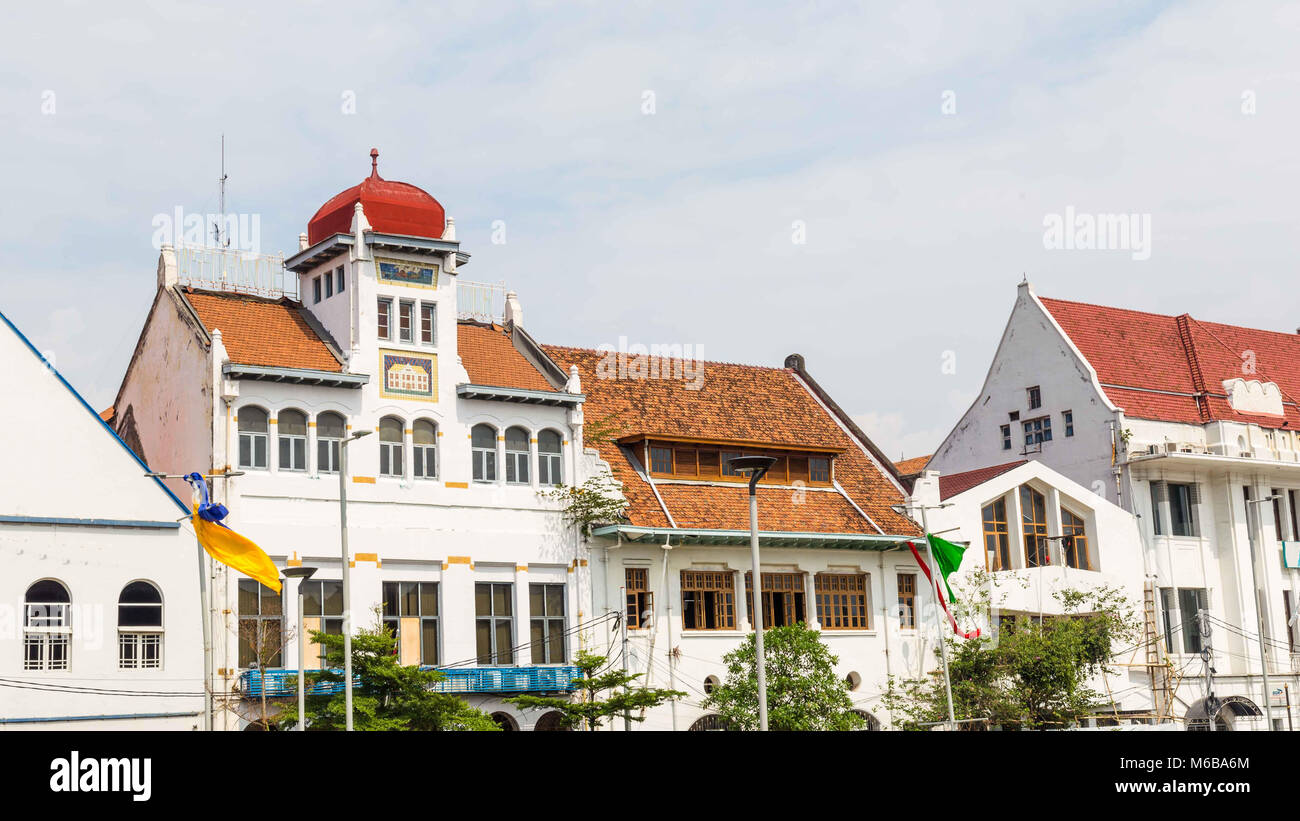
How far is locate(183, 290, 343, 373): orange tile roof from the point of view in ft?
129

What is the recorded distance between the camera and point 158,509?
120 ft

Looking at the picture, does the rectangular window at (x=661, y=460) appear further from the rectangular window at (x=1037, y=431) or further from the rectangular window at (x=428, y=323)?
the rectangular window at (x=1037, y=431)

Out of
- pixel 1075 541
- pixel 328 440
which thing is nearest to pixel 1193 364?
pixel 1075 541

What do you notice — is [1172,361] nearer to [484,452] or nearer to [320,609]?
[484,452]

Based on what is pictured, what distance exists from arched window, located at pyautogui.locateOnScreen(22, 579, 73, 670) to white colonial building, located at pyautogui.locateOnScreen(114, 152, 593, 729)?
3459 millimetres

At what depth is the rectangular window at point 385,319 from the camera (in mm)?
41312

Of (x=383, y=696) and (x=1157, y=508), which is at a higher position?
(x=1157, y=508)

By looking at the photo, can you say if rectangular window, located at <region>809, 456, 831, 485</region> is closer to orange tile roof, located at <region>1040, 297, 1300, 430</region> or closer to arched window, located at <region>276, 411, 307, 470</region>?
orange tile roof, located at <region>1040, 297, 1300, 430</region>

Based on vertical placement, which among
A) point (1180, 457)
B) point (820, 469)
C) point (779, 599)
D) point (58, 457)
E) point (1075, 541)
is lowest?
point (779, 599)

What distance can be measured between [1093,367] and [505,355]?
25079mm

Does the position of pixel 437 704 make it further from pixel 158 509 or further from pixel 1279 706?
pixel 1279 706

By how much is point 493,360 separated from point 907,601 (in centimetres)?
1587

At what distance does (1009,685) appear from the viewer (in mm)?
45469
